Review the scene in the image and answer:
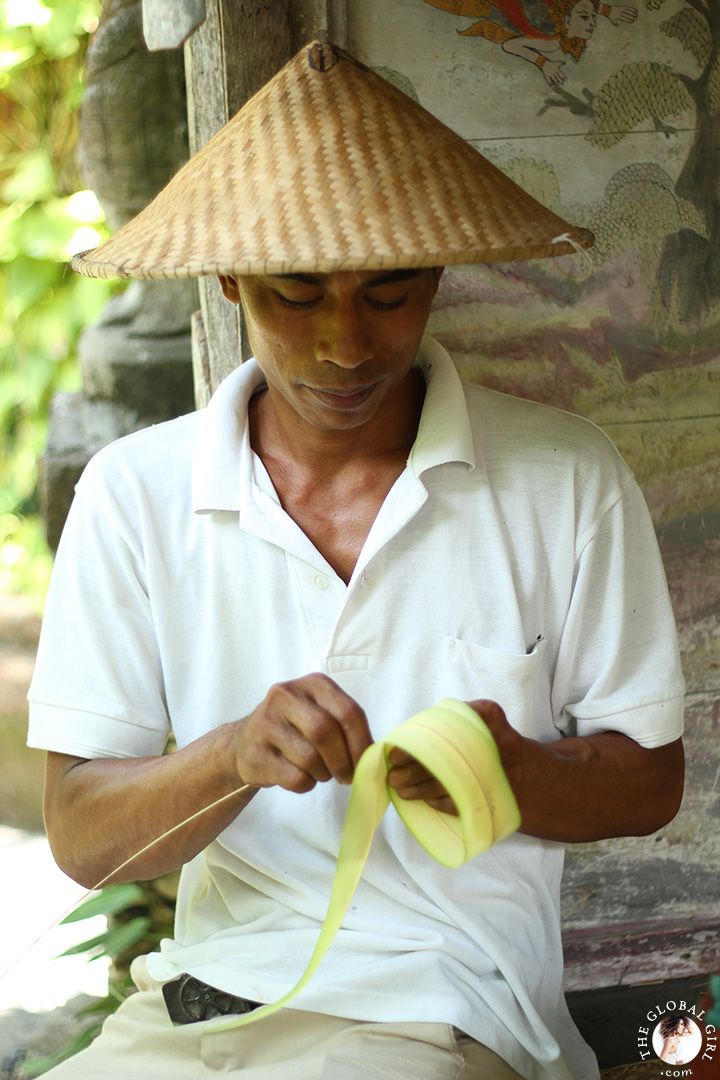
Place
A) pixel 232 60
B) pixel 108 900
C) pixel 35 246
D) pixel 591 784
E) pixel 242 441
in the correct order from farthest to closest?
pixel 35 246
pixel 108 900
pixel 232 60
pixel 242 441
pixel 591 784

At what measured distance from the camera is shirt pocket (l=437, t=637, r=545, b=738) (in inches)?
54.1

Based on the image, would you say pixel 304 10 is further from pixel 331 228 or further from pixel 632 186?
pixel 331 228

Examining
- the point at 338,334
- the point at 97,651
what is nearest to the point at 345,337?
the point at 338,334

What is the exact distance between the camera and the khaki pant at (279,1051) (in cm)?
124

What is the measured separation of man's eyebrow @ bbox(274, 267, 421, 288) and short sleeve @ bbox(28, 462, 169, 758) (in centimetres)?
41

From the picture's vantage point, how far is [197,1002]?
137 cm

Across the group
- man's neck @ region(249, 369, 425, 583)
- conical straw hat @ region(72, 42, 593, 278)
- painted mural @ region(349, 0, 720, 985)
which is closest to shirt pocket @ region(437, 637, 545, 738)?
man's neck @ region(249, 369, 425, 583)

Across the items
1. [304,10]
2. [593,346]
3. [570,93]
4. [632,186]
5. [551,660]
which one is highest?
[304,10]

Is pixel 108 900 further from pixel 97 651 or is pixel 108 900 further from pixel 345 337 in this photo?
pixel 345 337

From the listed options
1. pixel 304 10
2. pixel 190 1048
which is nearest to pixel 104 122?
pixel 304 10

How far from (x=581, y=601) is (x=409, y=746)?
0.50 metres

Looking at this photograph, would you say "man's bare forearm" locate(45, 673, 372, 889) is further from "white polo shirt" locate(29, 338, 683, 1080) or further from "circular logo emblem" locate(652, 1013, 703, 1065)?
"circular logo emblem" locate(652, 1013, 703, 1065)

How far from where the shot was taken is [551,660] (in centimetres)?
145

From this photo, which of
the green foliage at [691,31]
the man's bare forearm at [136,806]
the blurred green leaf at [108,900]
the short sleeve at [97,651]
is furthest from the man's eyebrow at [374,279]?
the blurred green leaf at [108,900]
